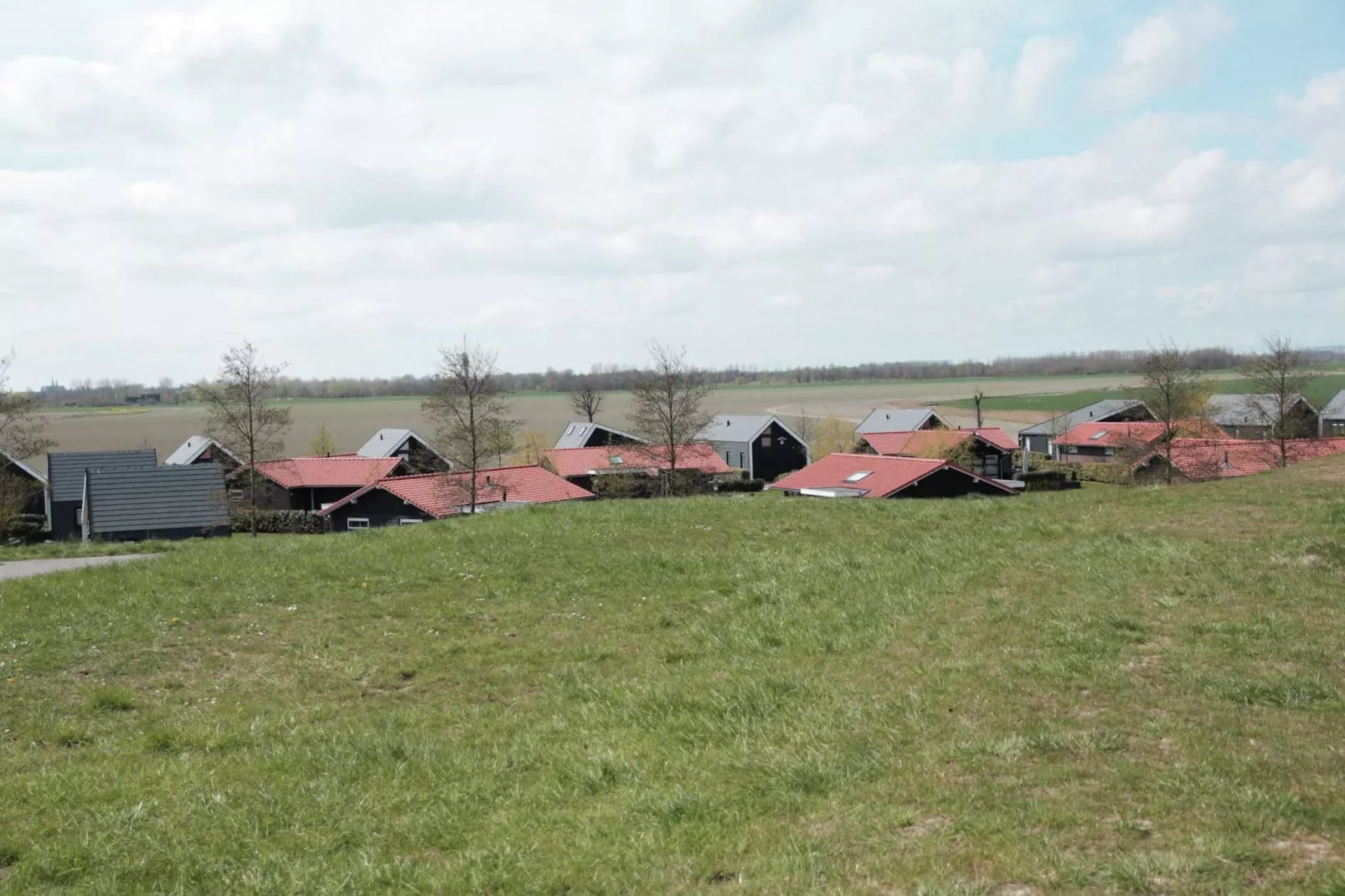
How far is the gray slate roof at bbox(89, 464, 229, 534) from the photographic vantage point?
40.6 metres

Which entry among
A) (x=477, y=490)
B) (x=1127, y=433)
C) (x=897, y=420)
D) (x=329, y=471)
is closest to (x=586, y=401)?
(x=897, y=420)

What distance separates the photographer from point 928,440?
241 feet

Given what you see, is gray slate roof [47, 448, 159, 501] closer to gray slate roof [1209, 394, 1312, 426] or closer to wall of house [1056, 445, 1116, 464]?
gray slate roof [1209, 394, 1312, 426]

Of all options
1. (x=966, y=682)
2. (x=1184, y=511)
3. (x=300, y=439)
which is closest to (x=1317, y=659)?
(x=966, y=682)

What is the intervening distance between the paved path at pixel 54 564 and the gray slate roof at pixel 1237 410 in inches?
2255

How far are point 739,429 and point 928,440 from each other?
20.4m

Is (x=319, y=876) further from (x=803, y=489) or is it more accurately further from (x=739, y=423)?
(x=739, y=423)

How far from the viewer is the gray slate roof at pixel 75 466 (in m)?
52.3

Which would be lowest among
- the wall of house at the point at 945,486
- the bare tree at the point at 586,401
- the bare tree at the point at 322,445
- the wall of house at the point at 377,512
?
the wall of house at the point at 377,512

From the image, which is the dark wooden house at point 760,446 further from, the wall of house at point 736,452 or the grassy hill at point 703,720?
the grassy hill at point 703,720

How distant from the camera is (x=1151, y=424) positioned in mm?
75375

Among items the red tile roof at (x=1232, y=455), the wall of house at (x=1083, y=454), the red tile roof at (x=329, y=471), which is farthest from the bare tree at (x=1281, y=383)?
the red tile roof at (x=329, y=471)

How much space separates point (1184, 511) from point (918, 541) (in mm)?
5403

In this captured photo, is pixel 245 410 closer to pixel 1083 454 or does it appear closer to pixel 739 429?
pixel 739 429
